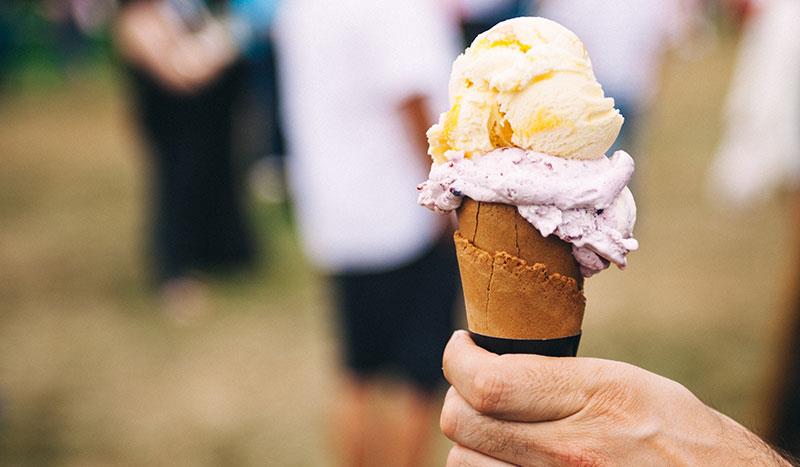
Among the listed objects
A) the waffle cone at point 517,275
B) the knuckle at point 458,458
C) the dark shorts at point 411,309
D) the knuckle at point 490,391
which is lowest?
the dark shorts at point 411,309

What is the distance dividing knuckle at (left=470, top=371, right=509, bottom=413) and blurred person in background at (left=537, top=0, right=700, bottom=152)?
3901mm

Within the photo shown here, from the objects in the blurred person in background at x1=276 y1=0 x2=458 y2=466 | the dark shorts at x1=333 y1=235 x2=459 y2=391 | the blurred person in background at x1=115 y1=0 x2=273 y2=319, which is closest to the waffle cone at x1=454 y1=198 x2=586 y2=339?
the blurred person in background at x1=276 y1=0 x2=458 y2=466

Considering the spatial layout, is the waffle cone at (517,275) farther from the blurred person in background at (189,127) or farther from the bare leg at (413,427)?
the blurred person in background at (189,127)

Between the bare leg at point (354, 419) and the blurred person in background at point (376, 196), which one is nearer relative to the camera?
the blurred person in background at point (376, 196)

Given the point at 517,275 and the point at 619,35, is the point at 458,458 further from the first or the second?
the point at 619,35

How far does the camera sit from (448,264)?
104 inches

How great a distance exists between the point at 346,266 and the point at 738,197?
486cm

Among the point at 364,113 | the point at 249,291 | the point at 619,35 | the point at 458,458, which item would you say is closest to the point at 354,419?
the point at 364,113

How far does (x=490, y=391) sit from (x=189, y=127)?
402 centimetres

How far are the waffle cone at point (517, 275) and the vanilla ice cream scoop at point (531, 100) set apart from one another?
4.5 inches

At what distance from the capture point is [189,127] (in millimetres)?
4648

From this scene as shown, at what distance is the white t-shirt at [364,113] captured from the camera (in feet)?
7.63

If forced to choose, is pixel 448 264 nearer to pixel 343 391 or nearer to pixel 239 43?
pixel 343 391

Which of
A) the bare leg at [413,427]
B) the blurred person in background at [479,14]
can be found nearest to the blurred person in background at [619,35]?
the blurred person in background at [479,14]
